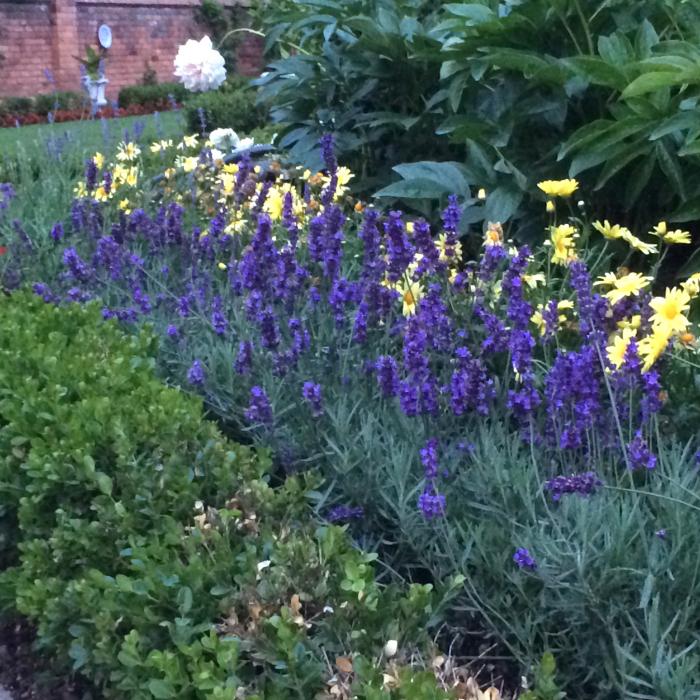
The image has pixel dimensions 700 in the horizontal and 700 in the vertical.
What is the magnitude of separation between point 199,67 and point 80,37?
14301mm

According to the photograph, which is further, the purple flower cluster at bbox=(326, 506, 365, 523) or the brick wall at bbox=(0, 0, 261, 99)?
the brick wall at bbox=(0, 0, 261, 99)

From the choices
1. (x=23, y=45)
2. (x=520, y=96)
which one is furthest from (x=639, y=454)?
(x=23, y=45)

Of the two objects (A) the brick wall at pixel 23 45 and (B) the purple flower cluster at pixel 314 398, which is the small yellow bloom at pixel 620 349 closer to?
(B) the purple flower cluster at pixel 314 398

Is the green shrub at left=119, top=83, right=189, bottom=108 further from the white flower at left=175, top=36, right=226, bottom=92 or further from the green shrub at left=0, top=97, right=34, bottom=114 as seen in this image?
the white flower at left=175, top=36, right=226, bottom=92

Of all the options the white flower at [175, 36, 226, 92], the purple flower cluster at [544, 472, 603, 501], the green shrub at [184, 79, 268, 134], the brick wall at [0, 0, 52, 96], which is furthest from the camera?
the brick wall at [0, 0, 52, 96]

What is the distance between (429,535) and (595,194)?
2.26 m

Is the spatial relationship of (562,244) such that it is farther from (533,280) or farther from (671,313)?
(671,313)

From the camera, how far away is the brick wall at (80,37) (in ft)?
64.4

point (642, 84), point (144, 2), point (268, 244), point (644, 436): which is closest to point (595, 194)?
point (642, 84)

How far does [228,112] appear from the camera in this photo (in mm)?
9906

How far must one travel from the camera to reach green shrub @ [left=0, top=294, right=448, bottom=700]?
1.92 meters

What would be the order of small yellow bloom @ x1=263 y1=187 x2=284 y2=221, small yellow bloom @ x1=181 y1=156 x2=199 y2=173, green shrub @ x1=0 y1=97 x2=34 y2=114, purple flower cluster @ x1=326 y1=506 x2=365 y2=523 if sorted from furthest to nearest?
green shrub @ x1=0 y1=97 x2=34 y2=114
small yellow bloom @ x1=181 y1=156 x2=199 y2=173
small yellow bloom @ x1=263 y1=187 x2=284 y2=221
purple flower cluster @ x1=326 y1=506 x2=365 y2=523

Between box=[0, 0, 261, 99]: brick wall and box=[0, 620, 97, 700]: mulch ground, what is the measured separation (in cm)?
1793

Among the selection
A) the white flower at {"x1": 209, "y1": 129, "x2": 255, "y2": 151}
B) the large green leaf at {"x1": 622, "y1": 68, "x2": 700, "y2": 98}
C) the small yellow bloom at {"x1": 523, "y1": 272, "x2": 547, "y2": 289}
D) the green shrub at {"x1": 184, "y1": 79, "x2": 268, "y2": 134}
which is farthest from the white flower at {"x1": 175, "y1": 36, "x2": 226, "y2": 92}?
the small yellow bloom at {"x1": 523, "y1": 272, "x2": 547, "y2": 289}
